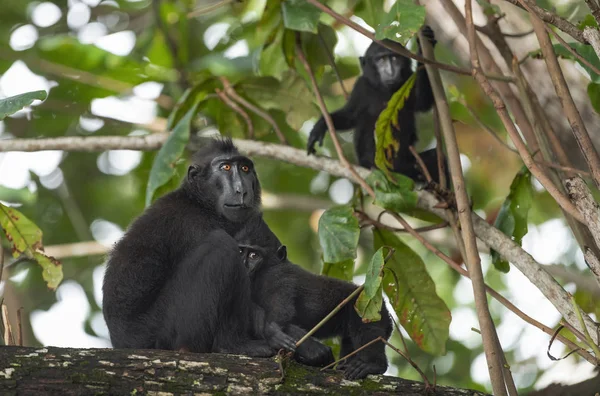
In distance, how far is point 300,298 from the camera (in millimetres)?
5605

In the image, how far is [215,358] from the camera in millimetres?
4324

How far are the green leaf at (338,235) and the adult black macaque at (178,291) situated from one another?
75cm

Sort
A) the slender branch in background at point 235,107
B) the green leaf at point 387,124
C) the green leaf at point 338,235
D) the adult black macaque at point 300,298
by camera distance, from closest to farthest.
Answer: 1. the adult black macaque at point 300,298
2. the green leaf at point 338,235
3. the green leaf at point 387,124
4. the slender branch in background at point 235,107

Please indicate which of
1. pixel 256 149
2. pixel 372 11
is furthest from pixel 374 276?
pixel 372 11

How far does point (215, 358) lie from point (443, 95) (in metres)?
2.73

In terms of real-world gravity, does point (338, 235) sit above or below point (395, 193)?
below

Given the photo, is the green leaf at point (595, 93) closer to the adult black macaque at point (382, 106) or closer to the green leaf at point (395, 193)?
the green leaf at point (395, 193)

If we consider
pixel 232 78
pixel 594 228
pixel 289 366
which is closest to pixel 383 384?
pixel 289 366

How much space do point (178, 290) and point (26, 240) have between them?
1.60 m

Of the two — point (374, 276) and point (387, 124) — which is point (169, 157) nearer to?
point (387, 124)

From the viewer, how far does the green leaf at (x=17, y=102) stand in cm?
483

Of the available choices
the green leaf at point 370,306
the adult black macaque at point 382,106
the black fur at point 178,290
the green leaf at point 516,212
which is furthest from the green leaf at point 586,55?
the adult black macaque at point 382,106

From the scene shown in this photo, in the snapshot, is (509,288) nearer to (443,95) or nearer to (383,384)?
(443,95)

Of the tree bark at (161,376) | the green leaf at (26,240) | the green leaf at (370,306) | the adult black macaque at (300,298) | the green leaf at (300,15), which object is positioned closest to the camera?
the tree bark at (161,376)
